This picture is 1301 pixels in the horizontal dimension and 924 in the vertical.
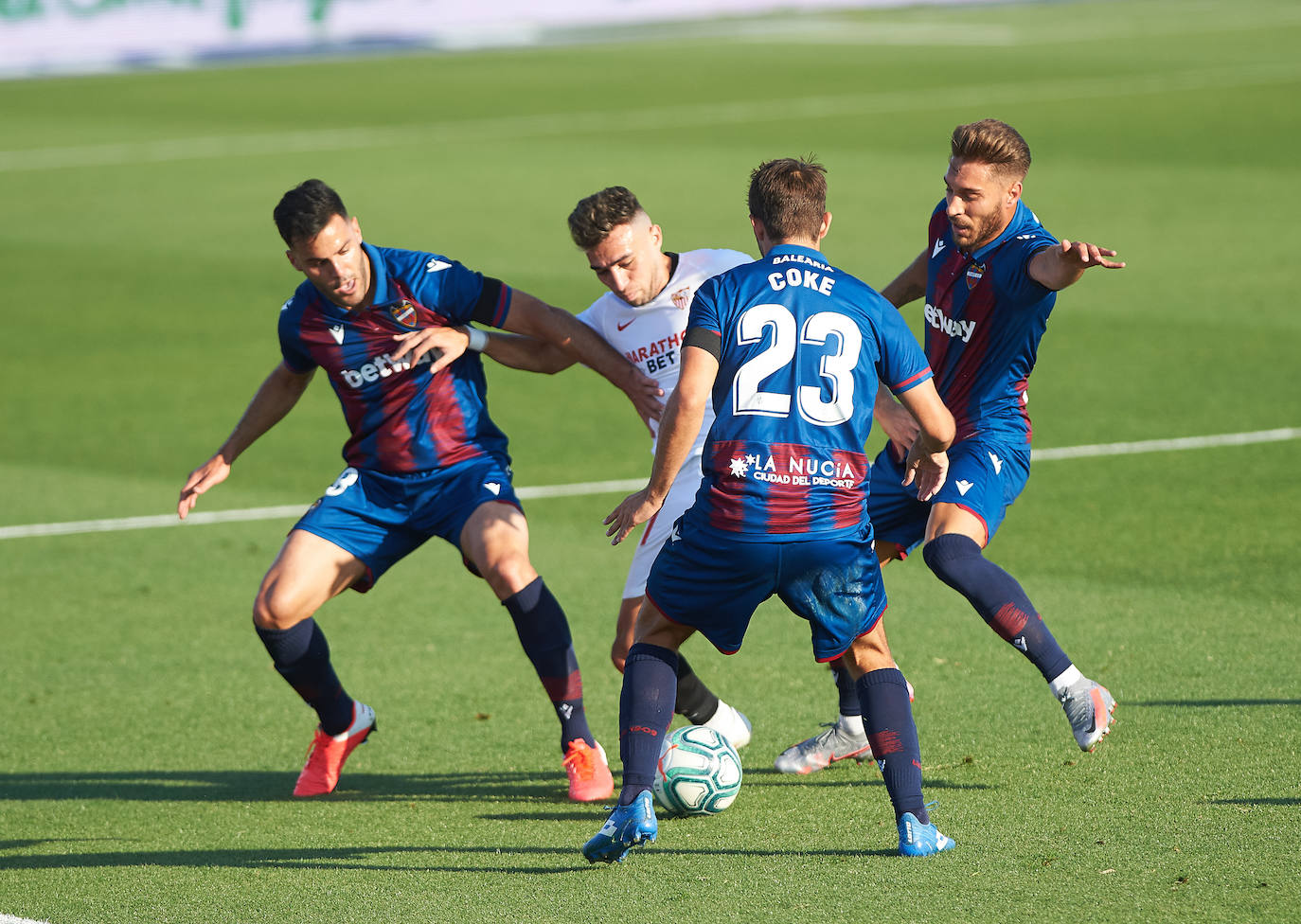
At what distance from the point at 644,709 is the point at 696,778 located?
645 millimetres

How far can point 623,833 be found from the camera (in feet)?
16.2

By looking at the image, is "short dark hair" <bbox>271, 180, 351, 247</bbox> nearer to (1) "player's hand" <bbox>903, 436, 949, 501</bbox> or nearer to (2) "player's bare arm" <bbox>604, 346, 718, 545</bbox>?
(2) "player's bare arm" <bbox>604, 346, 718, 545</bbox>

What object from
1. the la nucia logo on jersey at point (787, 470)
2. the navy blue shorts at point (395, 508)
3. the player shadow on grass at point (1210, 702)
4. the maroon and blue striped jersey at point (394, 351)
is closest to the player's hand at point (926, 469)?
the la nucia logo on jersey at point (787, 470)

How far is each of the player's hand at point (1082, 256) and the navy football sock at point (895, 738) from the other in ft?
4.80

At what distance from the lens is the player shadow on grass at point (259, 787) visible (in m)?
6.30

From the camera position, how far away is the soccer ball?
5785 mm

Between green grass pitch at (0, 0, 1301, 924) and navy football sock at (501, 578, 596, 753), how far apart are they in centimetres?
33

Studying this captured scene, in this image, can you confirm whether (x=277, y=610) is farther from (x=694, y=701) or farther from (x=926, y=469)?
(x=926, y=469)

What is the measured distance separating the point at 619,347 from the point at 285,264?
12771 mm

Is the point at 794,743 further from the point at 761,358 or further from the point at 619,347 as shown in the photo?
the point at 761,358

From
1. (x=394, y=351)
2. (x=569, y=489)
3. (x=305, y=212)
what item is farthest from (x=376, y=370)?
(x=569, y=489)

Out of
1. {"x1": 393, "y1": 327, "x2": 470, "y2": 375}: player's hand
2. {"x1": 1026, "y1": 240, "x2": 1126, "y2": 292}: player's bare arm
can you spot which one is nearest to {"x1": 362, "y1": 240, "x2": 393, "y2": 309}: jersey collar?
{"x1": 393, "y1": 327, "x2": 470, "y2": 375}: player's hand

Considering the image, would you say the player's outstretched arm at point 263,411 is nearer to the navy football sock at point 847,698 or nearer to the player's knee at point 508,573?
the player's knee at point 508,573

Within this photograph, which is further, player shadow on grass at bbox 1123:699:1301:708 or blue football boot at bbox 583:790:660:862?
player shadow on grass at bbox 1123:699:1301:708
